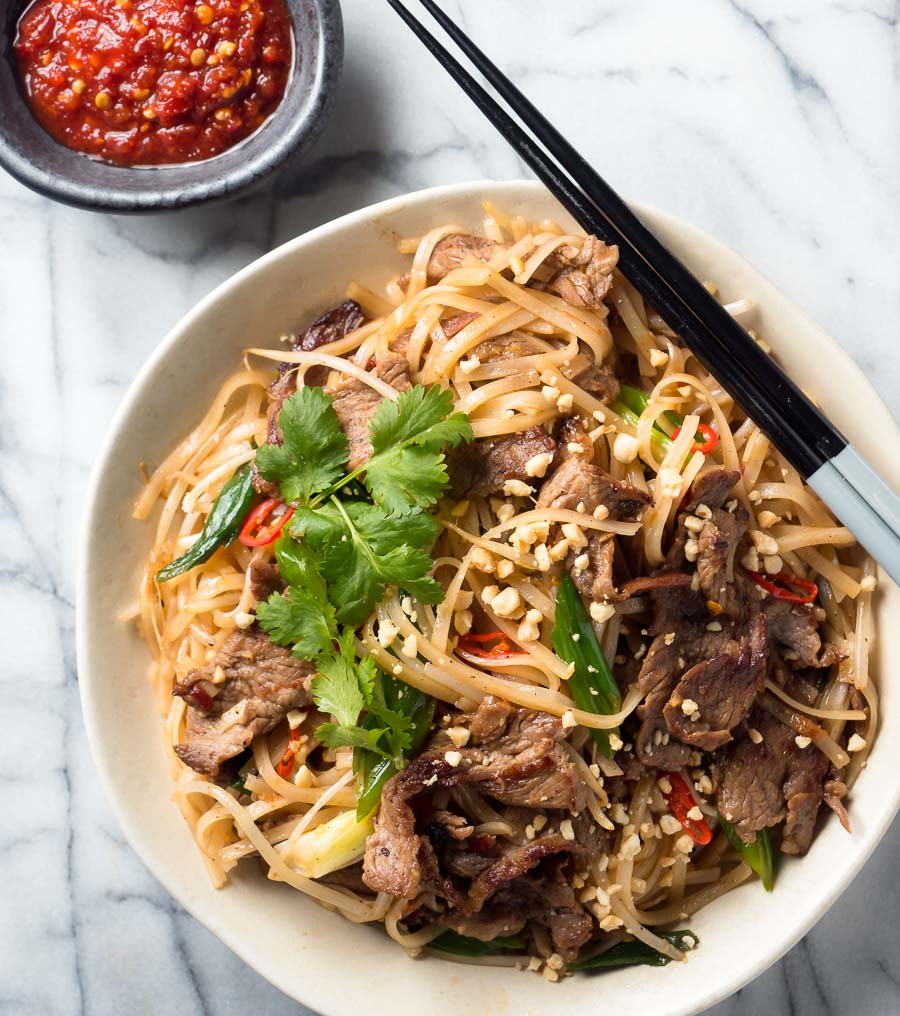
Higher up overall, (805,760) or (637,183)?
(637,183)

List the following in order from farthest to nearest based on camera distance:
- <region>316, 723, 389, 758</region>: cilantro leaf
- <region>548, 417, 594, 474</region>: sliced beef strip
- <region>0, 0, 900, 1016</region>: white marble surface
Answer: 1. <region>0, 0, 900, 1016</region>: white marble surface
2. <region>548, 417, 594, 474</region>: sliced beef strip
3. <region>316, 723, 389, 758</region>: cilantro leaf

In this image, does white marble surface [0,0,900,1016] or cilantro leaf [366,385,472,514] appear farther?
white marble surface [0,0,900,1016]

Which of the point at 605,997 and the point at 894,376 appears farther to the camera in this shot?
the point at 894,376

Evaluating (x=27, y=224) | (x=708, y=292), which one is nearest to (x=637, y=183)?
(x=708, y=292)

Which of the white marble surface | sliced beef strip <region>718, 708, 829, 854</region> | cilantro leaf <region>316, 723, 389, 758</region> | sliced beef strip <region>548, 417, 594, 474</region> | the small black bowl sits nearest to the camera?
cilantro leaf <region>316, 723, 389, 758</region>

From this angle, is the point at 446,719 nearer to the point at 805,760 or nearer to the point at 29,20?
the point at 805,760

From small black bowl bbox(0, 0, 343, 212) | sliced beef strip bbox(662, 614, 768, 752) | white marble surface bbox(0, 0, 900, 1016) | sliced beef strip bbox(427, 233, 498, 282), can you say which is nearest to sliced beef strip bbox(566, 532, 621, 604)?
sliced beef strip bbox(662, 614, 768, 752)

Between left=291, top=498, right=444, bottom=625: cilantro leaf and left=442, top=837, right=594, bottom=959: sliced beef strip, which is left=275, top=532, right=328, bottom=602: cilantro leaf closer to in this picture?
left=291, top=498, right=444, bottom=625: cilantro leaf
